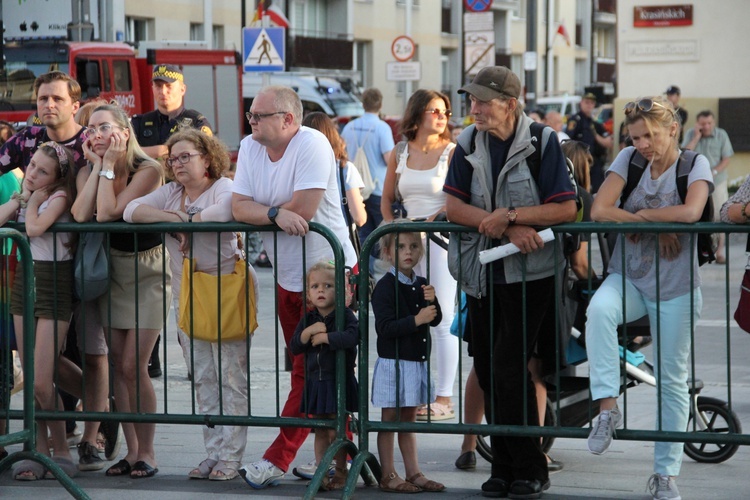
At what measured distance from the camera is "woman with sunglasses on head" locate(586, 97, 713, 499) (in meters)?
5.48

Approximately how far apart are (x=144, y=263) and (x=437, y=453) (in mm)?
1888

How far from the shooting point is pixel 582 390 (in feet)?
20.6

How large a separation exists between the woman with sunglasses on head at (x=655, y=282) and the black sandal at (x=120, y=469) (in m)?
2.38

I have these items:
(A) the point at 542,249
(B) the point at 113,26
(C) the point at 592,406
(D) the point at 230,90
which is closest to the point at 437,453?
(C) the point at 592,406

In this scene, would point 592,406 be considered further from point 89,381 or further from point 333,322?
point 89,381

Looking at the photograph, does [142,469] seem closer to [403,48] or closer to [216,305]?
[216,305]

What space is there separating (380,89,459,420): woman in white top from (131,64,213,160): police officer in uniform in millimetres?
1381

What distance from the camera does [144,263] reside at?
6.26 meters

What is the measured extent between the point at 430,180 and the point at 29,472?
301 cm

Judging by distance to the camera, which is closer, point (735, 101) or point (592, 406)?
point (592, 406)

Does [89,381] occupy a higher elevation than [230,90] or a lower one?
lower

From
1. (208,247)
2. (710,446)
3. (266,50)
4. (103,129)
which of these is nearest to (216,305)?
(208,247)

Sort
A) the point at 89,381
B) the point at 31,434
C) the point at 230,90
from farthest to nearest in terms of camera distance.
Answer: the point at 230,90, the point at 89,381, the point at 31,434

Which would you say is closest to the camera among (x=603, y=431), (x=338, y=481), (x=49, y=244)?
(x=603, y=431)
